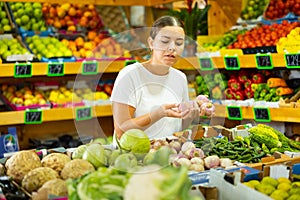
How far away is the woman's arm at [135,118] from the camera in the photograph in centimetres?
234

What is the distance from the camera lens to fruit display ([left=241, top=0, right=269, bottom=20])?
202 inches

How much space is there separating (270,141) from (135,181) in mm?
1488

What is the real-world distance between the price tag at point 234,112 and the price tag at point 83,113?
6.89ft

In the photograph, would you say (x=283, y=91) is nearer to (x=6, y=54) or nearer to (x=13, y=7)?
(x=6, y=54)

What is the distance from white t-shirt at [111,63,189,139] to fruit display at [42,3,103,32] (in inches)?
108

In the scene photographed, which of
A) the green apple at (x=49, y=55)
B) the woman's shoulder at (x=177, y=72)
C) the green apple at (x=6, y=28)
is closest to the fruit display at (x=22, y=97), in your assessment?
the green apple at (x=49, y=55)

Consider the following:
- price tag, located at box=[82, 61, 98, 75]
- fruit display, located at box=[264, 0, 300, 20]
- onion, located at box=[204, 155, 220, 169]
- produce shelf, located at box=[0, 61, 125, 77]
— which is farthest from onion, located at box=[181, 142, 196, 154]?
fruit display, located at box=[264, 0, 300, 20]

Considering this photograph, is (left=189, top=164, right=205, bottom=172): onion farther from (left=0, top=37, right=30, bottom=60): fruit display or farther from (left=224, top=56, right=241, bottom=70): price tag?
(left=0, top=37, right=30, bottom=60): fruit display

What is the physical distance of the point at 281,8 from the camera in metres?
4.82

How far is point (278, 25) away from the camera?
463cm

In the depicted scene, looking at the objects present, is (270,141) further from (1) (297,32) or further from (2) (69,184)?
(1) (297,32)

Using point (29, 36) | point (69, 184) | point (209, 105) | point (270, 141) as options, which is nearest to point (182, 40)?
point (209, 105)

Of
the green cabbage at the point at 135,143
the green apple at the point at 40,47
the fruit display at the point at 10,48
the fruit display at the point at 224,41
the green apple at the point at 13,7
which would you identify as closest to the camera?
the green cabbage at the point at 135,143

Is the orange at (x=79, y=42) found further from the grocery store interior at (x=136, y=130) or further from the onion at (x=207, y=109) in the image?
the onion at (x=207, y=109)
